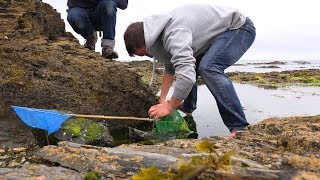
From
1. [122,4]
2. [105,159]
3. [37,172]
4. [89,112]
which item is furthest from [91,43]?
[37,172]

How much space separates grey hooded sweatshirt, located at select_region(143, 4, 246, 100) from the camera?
397 cm

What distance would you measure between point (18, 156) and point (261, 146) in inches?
77.0

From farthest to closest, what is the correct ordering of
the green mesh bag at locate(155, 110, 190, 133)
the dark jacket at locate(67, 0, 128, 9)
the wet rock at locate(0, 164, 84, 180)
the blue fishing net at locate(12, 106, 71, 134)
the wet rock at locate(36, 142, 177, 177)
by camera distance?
the dark jacket at locate(67, 0, 128, 9)
the green mesh bag at locate(155, 110, 190, 133)
the blue fishing net at locate(12, 106, 71, 134)
the wet rock at locate(36, 142, 177, 177)
the wet rock at locate(0, 164, 84, 180)

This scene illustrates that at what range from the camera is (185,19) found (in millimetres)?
4254

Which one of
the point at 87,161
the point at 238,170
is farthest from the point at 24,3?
the point at 238,170

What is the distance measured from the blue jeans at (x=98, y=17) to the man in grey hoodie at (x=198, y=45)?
1.93 m

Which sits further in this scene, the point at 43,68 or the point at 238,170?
the point at 43,68

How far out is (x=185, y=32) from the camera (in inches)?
161

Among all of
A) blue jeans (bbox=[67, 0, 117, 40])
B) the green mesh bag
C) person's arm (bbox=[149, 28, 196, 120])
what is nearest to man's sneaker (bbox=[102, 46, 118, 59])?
blue jeans (bbox=[67, 0, 117, 40])

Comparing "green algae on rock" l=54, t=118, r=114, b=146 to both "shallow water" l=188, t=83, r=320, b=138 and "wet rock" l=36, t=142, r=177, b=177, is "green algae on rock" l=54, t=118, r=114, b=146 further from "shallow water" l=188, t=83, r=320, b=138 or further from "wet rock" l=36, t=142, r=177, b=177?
"shallow water" l=188, t=83, r=320, b=138

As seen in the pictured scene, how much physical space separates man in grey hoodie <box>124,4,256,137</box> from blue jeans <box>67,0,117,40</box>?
1931 mm

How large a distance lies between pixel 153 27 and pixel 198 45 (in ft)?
2.31

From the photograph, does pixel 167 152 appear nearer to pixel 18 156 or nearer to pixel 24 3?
pixel 18 156

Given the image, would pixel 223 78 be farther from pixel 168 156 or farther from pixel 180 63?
pixel 168 156
